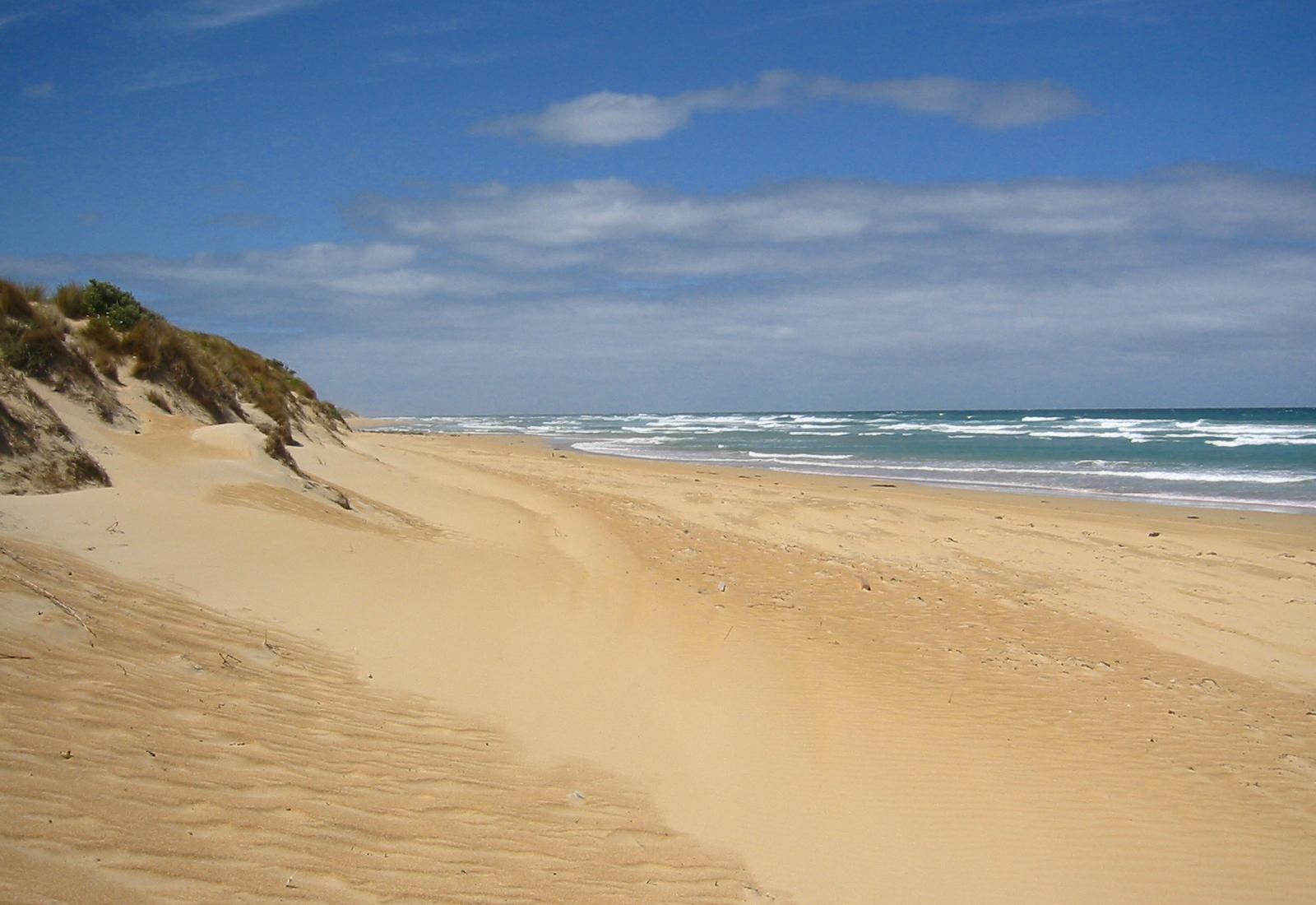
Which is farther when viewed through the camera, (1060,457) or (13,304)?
(1060,457)

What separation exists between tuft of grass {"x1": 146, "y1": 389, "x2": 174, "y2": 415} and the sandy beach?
3.45ft

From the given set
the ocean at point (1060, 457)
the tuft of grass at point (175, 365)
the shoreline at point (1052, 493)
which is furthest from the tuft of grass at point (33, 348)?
the ocean at point (1060, 457)

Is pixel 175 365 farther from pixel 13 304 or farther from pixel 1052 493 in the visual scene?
pixel 1052 493

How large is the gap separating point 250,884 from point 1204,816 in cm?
567

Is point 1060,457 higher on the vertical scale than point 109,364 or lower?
lower

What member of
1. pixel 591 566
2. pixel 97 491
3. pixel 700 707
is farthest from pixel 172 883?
pixel 591 566

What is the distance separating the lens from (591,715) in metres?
5.98

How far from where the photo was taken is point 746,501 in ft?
62.8

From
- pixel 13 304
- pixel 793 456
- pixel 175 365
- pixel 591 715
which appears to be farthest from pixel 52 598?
pixel 793 456

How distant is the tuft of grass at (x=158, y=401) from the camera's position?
43.1 ft

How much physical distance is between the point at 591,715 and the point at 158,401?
36.2ft

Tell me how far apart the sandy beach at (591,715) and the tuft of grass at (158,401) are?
105cm

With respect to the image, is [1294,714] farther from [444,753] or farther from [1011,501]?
[1011,501]

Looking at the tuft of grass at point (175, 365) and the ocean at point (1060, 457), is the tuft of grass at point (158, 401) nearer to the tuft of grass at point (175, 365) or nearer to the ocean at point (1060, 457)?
the tuft of grass at point (175, 365)
